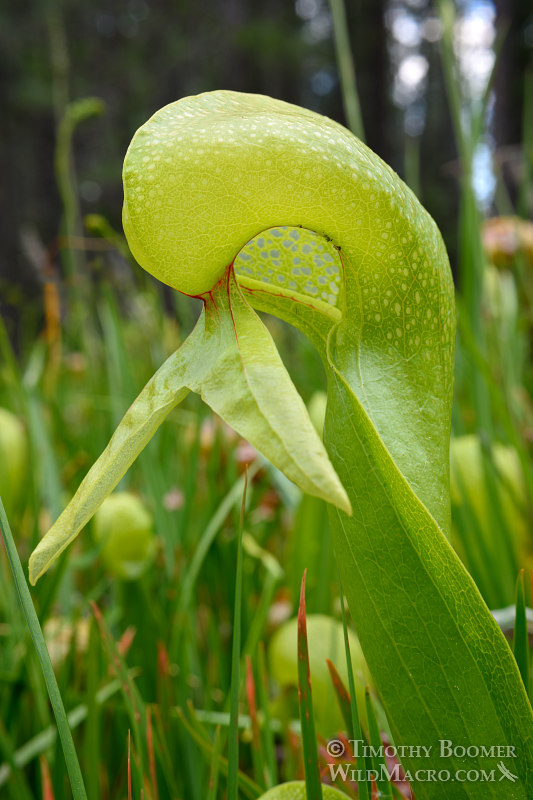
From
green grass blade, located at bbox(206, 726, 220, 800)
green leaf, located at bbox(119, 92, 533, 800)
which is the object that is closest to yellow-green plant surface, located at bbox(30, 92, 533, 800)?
green leaf, located at bbox(119, 92, 533, 800)

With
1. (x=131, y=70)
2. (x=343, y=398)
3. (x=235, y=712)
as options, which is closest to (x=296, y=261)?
(x=343, y=398)

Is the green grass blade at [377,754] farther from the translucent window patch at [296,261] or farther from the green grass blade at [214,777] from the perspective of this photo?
the translucent window patch at [296,261]

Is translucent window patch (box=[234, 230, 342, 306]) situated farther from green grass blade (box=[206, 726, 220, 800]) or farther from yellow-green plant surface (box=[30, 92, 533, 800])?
green grass blade (box=[206, 726, 220, 800])

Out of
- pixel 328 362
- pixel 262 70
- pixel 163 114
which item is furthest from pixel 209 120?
pixel 262 70

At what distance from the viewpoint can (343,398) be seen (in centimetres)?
32

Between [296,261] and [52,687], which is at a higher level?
[296,261]

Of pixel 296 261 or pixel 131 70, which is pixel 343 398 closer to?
pixel 296 261

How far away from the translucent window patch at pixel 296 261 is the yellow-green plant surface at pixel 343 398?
4 centimetres

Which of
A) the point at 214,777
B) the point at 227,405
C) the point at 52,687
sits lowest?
the point at 214,777

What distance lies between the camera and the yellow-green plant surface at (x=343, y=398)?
31 cm

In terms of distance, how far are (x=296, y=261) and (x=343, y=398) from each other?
0.11 meters

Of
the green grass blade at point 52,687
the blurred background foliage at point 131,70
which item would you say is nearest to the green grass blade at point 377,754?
the green grass blade at point 52,687

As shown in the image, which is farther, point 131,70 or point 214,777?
point 131,70

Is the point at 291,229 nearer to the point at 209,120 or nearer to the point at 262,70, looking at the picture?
the point at 209,120
